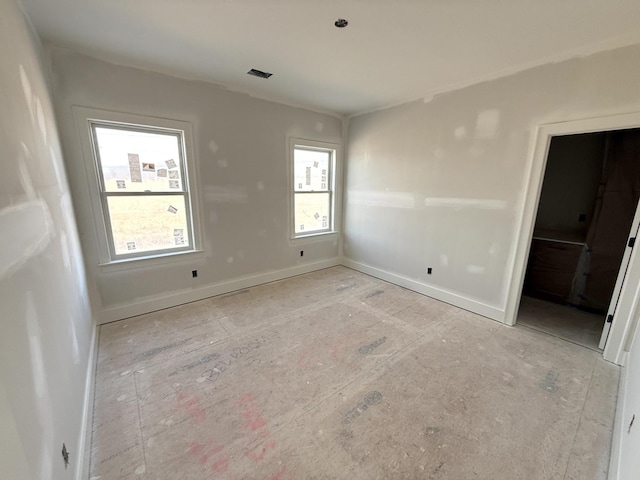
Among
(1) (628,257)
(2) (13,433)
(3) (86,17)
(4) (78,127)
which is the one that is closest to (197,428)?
(2) (13,433)

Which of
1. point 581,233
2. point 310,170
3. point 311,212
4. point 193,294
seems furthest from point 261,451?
point 581,233

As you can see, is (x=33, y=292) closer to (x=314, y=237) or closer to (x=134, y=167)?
(x=134, y=167)

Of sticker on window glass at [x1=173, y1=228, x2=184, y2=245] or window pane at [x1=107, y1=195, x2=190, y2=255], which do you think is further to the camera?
sticker on window glass at [x1=173, y1=228, x2=184, y2=245]

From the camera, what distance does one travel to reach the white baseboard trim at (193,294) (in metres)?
2.92

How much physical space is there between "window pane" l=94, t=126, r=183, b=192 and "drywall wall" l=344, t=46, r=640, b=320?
2.76m

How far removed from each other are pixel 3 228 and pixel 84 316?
176 cm

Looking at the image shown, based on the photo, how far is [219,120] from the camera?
3.24 metres

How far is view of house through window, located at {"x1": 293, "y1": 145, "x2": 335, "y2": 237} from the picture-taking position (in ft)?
13.9

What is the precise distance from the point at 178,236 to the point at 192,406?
2073 mm

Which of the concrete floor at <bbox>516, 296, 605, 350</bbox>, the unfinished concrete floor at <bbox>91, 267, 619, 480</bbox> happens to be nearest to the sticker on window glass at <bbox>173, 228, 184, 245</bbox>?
the unfinished concrete floor at <bbox>91, 267, 619, 480</bbox>

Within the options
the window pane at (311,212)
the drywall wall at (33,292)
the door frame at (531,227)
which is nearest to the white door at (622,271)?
the door frame at (531,227)

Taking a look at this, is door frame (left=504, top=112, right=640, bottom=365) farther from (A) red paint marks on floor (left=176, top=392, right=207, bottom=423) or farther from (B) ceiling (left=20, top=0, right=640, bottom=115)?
(A) red paint marks on floor (left=176, top=392, right=207, bottom=423)

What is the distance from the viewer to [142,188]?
2.93m

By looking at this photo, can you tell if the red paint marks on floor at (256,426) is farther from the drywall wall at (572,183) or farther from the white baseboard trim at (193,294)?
the drywall wall at (572,183)
